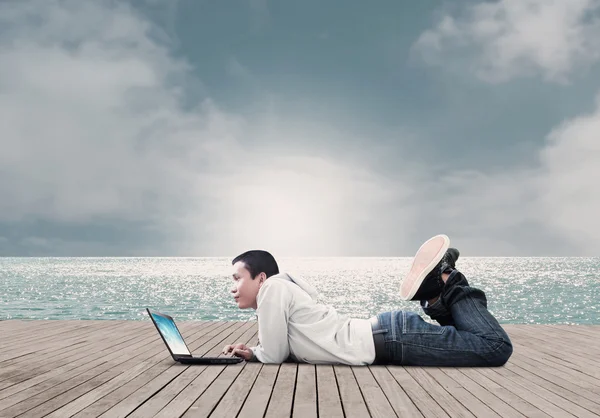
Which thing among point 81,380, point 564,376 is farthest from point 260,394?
point 564,376

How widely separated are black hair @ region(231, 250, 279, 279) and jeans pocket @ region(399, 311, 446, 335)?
92cm

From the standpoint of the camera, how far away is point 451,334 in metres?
3.98

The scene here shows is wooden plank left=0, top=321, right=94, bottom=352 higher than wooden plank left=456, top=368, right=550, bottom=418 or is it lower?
higher

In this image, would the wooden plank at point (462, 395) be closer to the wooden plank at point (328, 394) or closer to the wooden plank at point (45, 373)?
the wooden plank at point (328, 394)

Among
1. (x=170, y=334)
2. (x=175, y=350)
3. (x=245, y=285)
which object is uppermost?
(x=245, y=285)

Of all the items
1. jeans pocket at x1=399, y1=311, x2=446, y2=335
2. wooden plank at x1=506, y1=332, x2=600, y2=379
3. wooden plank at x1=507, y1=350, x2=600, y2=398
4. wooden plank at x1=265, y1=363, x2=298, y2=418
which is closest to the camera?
wooden plank at x1=265, y1=363, x2=298, y2=418

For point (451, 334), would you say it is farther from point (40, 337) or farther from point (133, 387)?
point (40, 337)

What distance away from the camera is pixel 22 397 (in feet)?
10.5

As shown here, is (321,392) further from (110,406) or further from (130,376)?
(130,376)

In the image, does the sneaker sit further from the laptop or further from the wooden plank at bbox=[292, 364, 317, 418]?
the laptop

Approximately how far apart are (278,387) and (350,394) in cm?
43

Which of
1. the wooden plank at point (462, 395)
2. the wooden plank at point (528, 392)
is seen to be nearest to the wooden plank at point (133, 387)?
the wooden plank at point (462, 395)

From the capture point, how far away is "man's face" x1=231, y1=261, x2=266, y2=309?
398 cm

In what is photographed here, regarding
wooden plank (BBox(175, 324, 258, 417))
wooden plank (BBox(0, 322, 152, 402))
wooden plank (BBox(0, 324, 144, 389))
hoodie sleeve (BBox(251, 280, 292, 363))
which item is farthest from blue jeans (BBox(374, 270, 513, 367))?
wooden plank (BBox(0, 324, 144, 389))
